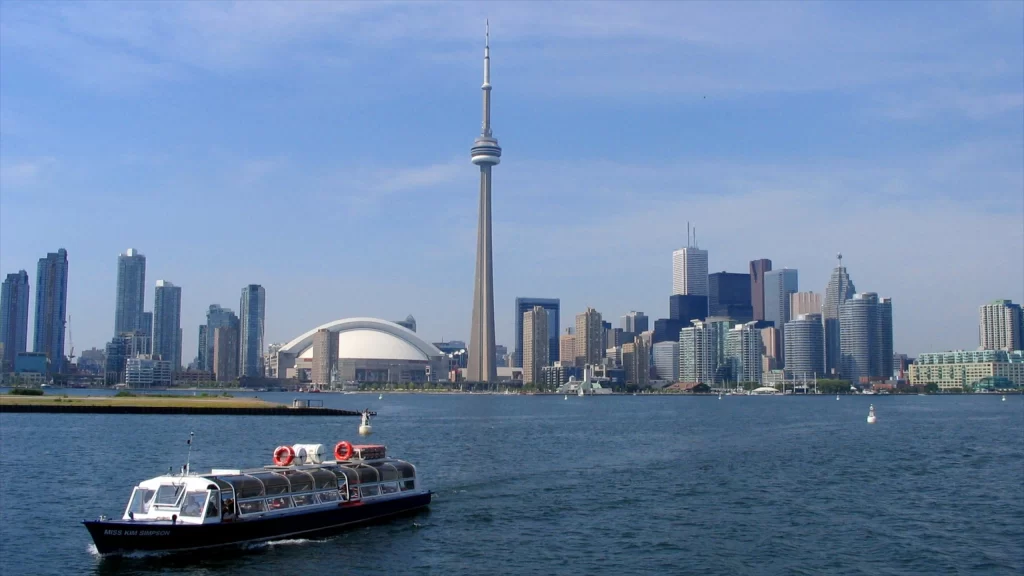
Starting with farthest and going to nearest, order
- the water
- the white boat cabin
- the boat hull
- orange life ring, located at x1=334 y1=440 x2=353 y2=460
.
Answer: orange life ring, located at x1=334 y1=440 x2=353 y2=460
the white boat cabin
the water
the boat hull

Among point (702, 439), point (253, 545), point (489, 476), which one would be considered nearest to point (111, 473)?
point (489, 476)

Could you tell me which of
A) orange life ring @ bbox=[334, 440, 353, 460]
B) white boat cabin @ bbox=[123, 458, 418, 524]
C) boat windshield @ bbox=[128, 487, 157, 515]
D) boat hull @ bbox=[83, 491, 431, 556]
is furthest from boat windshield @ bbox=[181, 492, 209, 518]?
orange life ring @ bbox=[334, 440, 353, 460]

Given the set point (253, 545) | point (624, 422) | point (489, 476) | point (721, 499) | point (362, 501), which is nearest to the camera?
point (253, 545)

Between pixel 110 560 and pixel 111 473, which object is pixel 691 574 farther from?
pixel 111 473

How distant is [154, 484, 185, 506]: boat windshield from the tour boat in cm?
3

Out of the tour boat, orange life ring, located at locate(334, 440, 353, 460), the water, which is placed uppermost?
orange life ring, located at locate(334, 440, 353, 460)

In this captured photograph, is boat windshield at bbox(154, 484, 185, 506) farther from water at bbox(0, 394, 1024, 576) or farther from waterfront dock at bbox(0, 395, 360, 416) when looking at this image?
waterfront dock at bbox(0, 395, 360, 416)

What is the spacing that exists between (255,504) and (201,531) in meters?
2.54

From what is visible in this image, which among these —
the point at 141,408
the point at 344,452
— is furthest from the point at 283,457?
the point at 141,408

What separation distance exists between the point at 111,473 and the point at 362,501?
21.9 meters

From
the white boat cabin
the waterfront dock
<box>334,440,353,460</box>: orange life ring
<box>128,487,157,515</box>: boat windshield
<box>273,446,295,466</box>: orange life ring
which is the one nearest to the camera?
the white boat cabin

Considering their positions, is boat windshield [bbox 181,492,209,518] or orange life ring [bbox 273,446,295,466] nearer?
boat windshield [bbox 181,492,209,518]

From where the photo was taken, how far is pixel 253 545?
33.1 m

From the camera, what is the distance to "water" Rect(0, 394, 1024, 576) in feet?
105
